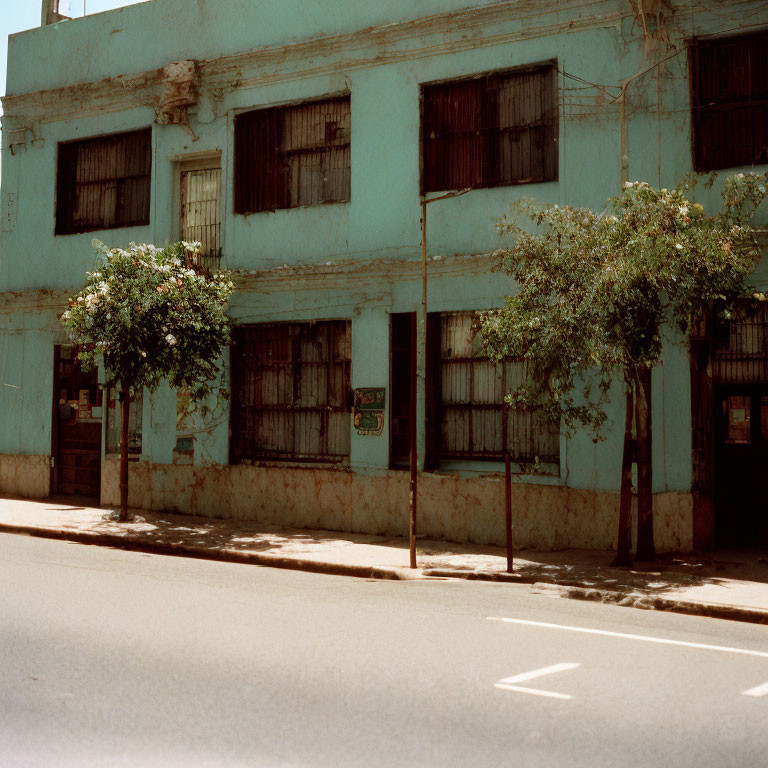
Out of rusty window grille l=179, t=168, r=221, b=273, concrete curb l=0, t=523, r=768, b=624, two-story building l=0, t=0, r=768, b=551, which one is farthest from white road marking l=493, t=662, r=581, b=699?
rusty window grille l=179, t=168, r=221, b=273

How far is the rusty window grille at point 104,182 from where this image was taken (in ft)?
56.0

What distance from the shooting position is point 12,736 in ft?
16.0

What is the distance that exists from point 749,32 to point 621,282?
4.53m

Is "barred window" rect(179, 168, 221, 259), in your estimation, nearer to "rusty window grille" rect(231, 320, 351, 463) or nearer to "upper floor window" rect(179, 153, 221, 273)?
"upper floor window" rect(179, 153, 221, 273)

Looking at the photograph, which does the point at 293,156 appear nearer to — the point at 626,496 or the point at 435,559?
the point at 435,559

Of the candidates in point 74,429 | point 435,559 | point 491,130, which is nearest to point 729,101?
point 491,130

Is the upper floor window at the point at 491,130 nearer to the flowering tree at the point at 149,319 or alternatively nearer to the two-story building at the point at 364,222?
the two-story building at the point at 364,222

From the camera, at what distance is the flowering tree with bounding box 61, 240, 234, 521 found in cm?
1335

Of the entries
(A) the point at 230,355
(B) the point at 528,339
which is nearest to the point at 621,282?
(B) the point at 528,339

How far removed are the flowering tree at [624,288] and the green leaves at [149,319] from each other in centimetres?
479

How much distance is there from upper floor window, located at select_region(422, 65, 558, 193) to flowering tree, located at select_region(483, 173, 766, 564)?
2.71m

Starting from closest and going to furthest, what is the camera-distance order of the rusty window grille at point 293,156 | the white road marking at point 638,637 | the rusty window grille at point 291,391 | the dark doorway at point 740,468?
the white road marking at point 638,637
the dark doorway at point 740,468
the rusty window grille at point 291,391
the rusty window grille at point 293,156

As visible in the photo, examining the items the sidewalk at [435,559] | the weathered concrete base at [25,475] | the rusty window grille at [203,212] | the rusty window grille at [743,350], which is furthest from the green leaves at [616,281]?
the weathered concrete base at [25,475]

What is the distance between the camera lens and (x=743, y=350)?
39.6ft
